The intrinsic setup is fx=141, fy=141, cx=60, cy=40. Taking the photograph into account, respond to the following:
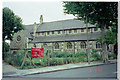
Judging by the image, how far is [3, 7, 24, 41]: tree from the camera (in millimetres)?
Answer: 10547

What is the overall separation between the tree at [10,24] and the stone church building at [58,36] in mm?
385

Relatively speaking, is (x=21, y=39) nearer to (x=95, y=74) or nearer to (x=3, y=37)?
(x=3, y=37)

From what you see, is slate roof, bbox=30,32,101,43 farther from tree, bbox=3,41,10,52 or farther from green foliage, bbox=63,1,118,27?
tree, bbox=3,41,10,52

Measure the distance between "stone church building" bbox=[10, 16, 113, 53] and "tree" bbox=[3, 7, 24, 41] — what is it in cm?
38

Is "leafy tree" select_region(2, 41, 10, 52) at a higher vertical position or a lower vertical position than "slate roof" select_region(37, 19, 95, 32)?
lower

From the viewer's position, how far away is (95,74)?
32.8 feet

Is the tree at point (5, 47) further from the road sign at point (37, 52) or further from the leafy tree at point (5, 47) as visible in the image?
the road sign at point (37, 52)

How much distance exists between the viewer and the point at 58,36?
39.8 feet

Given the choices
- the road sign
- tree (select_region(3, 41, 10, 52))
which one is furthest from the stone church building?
the road sign

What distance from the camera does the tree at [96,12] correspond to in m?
10.8

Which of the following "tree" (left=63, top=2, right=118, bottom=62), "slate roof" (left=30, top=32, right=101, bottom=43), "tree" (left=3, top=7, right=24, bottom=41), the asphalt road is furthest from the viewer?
"slate roof" (left=30, top=32, right=101, bottom=43)

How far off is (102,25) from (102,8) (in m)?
1.33

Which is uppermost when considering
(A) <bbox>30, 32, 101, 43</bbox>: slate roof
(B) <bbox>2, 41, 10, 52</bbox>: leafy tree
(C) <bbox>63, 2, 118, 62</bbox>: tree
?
(C) <bbox>63, 2, 118, 62</bbox>: tree

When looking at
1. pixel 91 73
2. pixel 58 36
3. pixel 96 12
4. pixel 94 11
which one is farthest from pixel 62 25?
pixel 91 73
